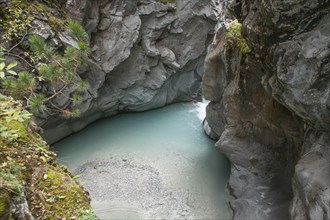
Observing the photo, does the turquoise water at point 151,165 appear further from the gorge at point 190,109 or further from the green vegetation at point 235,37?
the green vegetation at point 235,37

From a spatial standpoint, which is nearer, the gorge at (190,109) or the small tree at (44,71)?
the gorge at (190,109)

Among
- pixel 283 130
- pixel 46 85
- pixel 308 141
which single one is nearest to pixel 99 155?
pixel 46 85

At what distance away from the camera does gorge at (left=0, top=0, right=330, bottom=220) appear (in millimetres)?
6453

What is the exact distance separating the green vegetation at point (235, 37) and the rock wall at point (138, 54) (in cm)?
497

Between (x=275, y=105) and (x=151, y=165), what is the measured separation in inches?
207

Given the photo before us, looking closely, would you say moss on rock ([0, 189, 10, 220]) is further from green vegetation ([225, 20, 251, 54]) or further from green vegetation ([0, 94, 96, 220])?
green vegetation ([225, 20, 251, 54])

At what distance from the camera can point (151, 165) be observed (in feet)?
40.2

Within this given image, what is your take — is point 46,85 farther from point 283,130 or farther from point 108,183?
point 283,130

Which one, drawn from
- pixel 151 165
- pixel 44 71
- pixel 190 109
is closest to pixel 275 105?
pixel 151 165

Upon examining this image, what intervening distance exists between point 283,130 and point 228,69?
3087mm

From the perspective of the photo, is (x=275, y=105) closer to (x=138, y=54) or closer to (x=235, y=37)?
(x=235, y=37)

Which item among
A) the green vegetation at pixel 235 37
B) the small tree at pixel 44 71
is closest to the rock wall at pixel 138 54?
the small tree at pixel 44 71

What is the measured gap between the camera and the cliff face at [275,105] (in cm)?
639

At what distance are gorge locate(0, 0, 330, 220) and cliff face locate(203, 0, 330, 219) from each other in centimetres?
3
